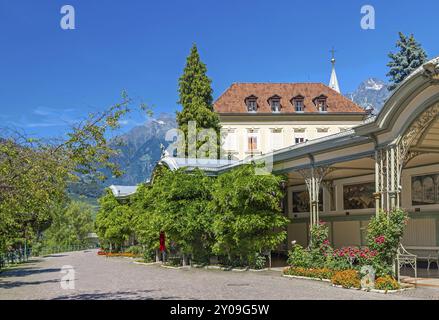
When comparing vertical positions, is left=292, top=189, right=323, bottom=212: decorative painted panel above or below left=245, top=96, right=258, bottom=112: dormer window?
below

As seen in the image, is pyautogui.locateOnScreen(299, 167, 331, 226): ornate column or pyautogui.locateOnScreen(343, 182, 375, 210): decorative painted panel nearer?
pyautogui.locateOnScreen(299, 167, 331, 226): ornate column

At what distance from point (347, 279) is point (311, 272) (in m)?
2.94

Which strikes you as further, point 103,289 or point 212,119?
point 212,119

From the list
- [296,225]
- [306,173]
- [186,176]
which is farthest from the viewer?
[296,225]

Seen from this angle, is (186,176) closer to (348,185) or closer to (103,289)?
(348,185)

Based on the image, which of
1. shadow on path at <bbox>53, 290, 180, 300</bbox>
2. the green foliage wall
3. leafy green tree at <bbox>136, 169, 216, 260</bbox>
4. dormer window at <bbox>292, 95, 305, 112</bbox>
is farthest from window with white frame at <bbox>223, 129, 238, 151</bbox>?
shadow on path at <bbox>53, 290, 180, 300</bbox>

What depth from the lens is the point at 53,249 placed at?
67.6 m

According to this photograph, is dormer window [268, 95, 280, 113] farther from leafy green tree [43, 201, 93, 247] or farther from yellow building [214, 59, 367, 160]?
leafy green tree [43, 201, 93, 247]

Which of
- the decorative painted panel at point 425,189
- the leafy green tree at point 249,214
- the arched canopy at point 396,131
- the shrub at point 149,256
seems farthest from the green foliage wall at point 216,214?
the decorative painted panel at point 425,189

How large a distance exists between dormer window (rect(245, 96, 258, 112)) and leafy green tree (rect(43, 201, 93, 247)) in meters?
30.2

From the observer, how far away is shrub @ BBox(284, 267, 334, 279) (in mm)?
18120

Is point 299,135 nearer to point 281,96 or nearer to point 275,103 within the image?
point 275,103

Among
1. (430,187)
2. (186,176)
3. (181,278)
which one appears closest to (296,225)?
(186,176)
